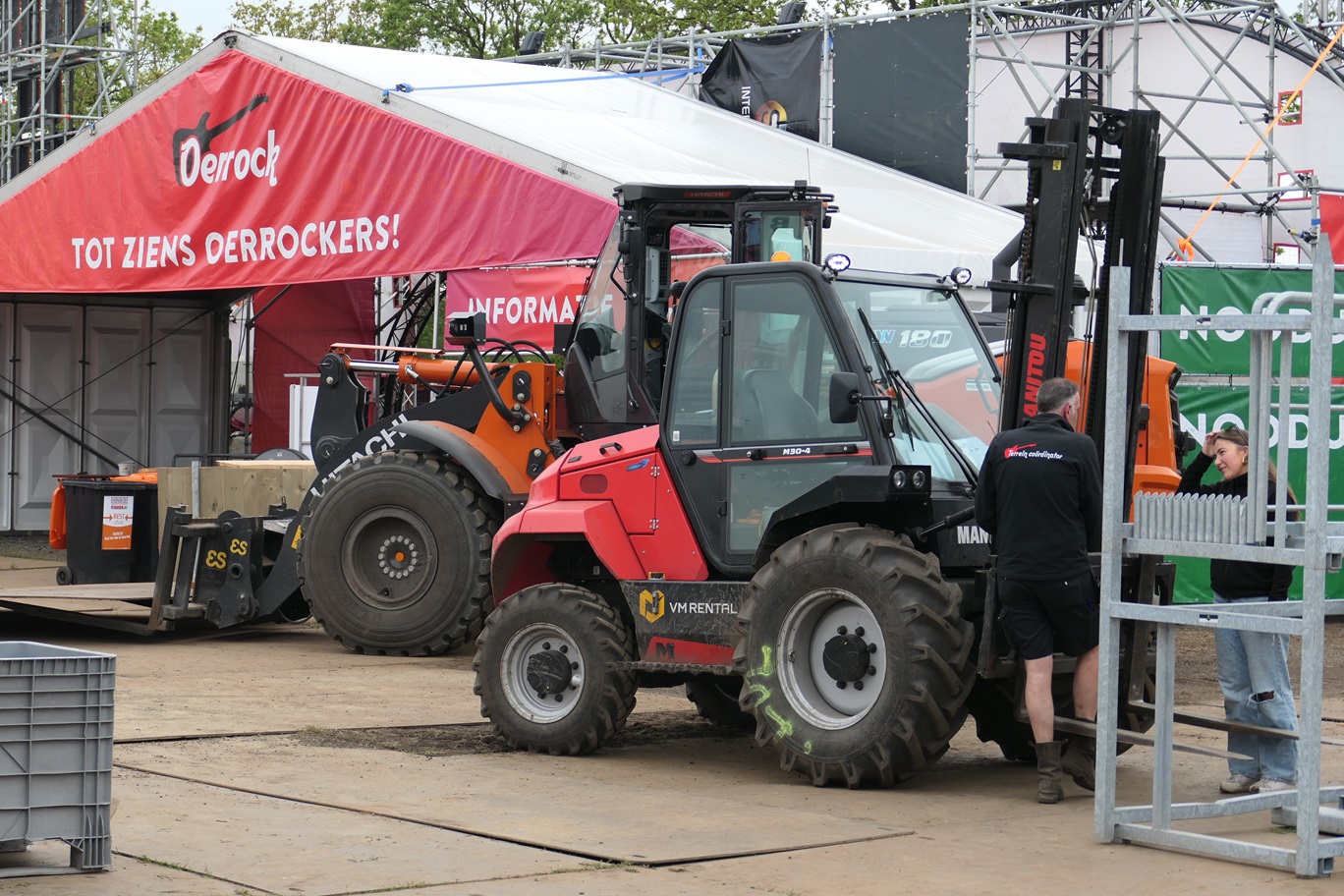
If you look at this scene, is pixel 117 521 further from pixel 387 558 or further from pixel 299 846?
pixel 299 846

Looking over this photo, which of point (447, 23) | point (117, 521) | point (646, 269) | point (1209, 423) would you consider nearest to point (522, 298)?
point (117, 521)

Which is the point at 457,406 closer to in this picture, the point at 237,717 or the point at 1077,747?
the point at 237,717

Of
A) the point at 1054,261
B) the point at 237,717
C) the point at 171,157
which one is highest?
the point at 171,157

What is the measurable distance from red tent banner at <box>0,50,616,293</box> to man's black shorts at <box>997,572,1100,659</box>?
7.61m

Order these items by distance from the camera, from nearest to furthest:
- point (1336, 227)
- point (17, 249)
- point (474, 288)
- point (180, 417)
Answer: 1. point (474, 288)
2. point (17, 249)
3. point (1336, 227)
4. point (180, 417)

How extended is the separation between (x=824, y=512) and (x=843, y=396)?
2.25 ft

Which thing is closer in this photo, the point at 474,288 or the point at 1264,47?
the point at 474,288

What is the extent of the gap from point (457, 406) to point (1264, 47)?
63.5ft

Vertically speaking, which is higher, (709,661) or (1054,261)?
(1054,261)

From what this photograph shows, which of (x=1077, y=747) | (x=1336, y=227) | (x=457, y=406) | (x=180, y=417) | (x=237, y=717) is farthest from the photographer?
(x=180, y=417)

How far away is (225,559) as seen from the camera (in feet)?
45.1

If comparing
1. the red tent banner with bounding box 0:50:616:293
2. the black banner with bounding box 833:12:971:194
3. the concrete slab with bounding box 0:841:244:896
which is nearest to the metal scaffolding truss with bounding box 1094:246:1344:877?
the concrete slab with bounding box 0:841:244:896

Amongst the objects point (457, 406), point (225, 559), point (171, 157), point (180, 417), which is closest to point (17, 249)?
point (171, 157)

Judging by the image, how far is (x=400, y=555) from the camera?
42.8 feet
